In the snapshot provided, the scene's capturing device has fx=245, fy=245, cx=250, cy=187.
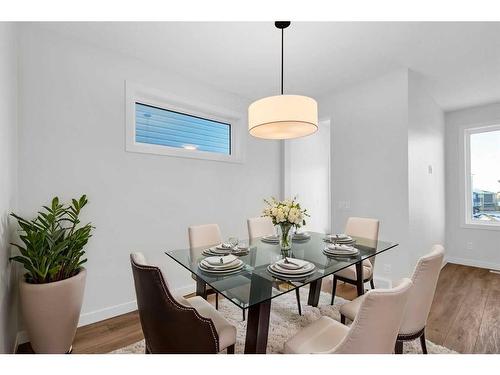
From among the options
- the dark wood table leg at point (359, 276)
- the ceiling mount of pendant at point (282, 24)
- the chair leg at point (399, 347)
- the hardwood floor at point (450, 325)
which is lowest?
the hardwood floor at point (450, 325)

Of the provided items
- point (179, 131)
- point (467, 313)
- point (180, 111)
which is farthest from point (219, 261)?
point (467, 313)

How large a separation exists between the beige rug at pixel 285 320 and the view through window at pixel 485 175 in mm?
3318

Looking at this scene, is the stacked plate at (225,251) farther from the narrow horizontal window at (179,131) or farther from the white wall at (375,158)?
the white wall at (375,158)

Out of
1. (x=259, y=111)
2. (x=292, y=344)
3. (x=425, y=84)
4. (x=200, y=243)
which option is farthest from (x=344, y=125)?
(x=292, y=344)

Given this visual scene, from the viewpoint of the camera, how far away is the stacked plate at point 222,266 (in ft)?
5.13

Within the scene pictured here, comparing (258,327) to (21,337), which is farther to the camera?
(21,337)

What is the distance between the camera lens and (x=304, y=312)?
2.42m

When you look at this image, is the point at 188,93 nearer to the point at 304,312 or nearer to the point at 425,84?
the point at 304,312

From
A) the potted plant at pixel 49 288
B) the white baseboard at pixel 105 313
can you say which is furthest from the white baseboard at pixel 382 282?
the potted plant at pixel 49 288

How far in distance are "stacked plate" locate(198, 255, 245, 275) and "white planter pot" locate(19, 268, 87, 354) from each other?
3.15ft

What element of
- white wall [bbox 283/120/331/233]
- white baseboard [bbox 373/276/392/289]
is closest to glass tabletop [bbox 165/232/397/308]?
white baseboard [bbox 373/276/392/289]

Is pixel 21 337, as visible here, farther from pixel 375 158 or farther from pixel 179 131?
pixel 375 158

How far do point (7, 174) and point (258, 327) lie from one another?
185cm

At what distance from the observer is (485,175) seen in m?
4.08
